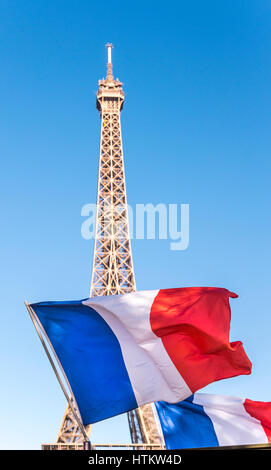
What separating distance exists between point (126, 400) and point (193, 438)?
2073 mm

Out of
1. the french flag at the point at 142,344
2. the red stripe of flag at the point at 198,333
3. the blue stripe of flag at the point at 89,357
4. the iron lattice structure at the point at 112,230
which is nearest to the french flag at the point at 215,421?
the french flag at the point at 142,344

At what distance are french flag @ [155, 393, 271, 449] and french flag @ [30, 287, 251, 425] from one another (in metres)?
0.94

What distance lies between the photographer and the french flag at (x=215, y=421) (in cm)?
1507

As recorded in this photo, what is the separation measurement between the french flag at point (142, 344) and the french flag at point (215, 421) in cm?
94

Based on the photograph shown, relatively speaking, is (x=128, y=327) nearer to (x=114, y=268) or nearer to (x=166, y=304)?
(x=166, y=304)

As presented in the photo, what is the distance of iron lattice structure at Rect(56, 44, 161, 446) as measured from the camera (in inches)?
2143

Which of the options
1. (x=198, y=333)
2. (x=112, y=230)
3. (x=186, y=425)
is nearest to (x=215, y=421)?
(x=186, y=425)

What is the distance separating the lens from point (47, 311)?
49.0 ft

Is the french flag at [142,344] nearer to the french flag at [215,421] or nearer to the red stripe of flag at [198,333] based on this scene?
the red stripe of flag at [198,333]

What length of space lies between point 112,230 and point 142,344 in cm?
4798

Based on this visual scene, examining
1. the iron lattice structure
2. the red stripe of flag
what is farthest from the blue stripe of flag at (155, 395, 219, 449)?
the iron lattice structure
